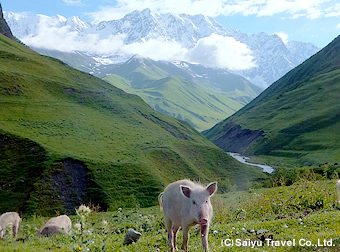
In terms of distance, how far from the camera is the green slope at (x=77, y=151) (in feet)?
206

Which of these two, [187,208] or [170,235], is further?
[170,235]

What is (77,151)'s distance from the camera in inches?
3036

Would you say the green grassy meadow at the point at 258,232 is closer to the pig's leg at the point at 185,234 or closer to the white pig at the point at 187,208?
the pig's leg at the point at 185,234

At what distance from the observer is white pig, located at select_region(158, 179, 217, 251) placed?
11.1 m

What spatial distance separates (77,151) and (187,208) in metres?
69.3

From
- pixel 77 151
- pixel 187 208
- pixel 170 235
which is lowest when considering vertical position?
pixel 170 235

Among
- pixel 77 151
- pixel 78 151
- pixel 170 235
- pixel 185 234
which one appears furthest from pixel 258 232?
pixel 78 151

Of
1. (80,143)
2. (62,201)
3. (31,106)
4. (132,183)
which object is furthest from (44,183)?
(31,106)

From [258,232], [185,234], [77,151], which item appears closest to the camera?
[185,234]

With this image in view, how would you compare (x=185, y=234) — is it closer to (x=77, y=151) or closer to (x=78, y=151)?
(x=77, y=151)

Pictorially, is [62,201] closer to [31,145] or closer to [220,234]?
[31,145]

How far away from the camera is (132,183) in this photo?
70438 mm

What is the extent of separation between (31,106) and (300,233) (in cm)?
9804

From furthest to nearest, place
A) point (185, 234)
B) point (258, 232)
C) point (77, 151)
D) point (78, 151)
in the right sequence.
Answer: point (78, 151), point (77, 151), point (258, 232), point (185, 234)
